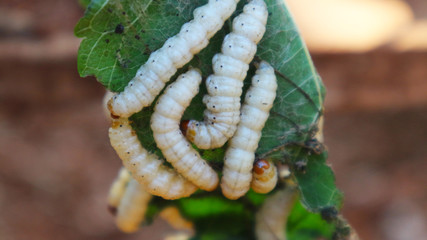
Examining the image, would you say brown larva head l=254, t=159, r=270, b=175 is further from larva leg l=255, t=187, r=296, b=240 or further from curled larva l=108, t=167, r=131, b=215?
curled larva l=108, t=167, r=131, b=215

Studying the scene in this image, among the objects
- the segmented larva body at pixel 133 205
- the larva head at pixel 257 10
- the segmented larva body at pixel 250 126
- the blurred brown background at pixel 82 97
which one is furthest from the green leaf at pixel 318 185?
the blurred brown background at pixel 82 97

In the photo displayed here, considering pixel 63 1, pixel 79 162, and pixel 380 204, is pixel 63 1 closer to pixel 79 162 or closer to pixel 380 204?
pixel 79 162

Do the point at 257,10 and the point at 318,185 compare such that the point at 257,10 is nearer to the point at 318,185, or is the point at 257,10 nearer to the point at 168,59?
the point at 168,59

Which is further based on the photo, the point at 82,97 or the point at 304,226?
the point at 82,97

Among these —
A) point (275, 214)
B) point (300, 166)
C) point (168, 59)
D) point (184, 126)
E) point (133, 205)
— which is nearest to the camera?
point (168, 59)

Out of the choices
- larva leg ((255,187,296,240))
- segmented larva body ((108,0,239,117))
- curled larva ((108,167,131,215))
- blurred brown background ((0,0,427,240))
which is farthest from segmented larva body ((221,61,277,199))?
blurred brown background ((0,0,427,240))

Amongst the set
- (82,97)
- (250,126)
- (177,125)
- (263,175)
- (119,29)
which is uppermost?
(119,29)

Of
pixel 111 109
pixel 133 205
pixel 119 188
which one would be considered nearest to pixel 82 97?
pixel 119 188
